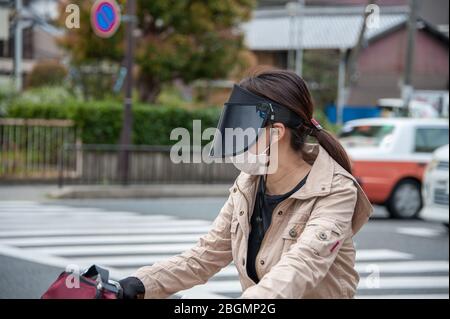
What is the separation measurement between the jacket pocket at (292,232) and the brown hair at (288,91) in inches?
11.1

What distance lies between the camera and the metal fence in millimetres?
16438

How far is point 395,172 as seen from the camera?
12.4 meters

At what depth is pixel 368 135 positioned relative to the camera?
12.7 meters

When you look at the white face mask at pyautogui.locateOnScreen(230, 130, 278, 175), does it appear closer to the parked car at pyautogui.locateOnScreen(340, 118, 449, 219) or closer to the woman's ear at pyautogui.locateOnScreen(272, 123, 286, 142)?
the woman's ear at pyautogui.locateOnScreen(272, 123, 286, 142)

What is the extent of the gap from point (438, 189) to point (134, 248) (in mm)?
4182

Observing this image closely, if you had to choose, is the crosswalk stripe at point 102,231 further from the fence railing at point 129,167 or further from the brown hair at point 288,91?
the brown hair at point 288,91

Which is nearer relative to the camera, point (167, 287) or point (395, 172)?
point (167, 287)

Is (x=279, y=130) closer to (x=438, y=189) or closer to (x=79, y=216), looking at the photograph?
(x=438, y=189)

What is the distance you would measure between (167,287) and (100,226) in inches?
326

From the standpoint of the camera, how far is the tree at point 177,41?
18453 mm

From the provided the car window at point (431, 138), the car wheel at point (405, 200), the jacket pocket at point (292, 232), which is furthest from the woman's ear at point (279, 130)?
the car window at point (431, 138)

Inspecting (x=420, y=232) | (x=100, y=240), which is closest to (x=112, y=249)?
(x=100, y=240)

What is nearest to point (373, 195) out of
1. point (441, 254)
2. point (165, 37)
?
point (441, 254)
